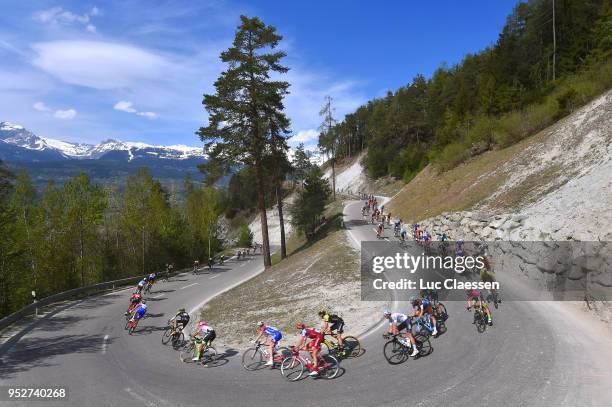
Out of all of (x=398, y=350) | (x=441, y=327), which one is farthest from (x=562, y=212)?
(x=398, y=350)

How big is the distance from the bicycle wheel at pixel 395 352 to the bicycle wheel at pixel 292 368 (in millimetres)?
2657

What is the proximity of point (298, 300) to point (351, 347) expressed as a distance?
713 centimetres

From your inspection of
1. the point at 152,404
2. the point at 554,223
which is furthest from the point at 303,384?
the point at 554,223

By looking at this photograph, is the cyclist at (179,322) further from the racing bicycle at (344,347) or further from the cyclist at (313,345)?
the racing bicycle at (344,347)

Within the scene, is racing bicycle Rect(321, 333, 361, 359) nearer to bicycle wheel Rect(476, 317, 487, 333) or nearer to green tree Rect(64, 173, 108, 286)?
bicycle wheel Rect(476, 317, 487, 333)

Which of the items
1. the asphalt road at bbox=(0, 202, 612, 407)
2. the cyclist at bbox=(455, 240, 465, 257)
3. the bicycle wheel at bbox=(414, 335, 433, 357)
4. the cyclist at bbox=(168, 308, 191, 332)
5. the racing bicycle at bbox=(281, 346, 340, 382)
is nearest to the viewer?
the asphalt road at bbox=(0, 202, 612, 407)

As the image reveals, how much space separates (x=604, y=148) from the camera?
2292 cm

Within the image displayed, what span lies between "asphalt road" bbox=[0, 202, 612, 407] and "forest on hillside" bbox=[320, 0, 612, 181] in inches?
1078

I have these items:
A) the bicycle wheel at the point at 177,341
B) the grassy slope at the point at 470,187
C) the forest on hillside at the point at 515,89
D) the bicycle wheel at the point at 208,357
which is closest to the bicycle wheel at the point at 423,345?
the bicycle wheel at the point at 208,357

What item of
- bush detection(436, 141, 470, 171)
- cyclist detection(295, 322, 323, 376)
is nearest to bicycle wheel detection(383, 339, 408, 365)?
cyclist detection(295, 322, 323, 376)

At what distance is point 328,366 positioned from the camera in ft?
36.9

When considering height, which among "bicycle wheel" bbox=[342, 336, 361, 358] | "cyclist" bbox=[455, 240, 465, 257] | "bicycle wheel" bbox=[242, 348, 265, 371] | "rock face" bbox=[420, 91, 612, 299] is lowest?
"bicycle wheel" bbox=[242, 348, 265, 371]

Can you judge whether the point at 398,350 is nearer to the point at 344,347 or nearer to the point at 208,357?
the point at 344,347

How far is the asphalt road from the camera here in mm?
9430
